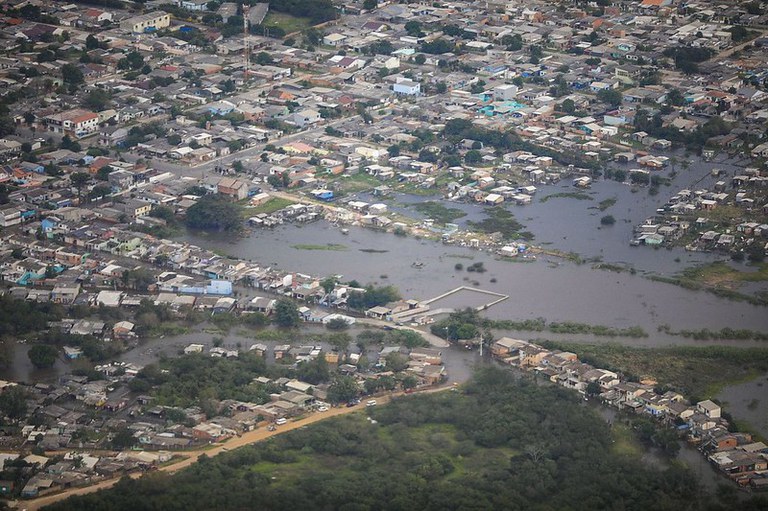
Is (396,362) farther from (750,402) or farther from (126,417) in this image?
(750,402)

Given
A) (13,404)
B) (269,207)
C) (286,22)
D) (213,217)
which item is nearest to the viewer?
(13,404)

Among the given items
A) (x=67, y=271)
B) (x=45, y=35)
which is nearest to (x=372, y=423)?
(x=67, y=271)

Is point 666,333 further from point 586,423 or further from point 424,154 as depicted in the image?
point 424,154

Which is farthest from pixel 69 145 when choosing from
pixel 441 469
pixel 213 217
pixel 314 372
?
pixel 441 469

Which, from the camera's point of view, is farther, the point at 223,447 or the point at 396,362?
the point at 396,362

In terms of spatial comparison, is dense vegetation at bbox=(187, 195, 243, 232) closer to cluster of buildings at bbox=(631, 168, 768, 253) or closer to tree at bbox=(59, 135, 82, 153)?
tree at bbox=(59, 135, 82, 153)

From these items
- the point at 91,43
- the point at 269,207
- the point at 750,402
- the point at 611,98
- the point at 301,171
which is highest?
the point at 611,98

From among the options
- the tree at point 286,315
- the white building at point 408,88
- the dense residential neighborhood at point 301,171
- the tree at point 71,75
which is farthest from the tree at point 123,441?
the white building at point 408,88
